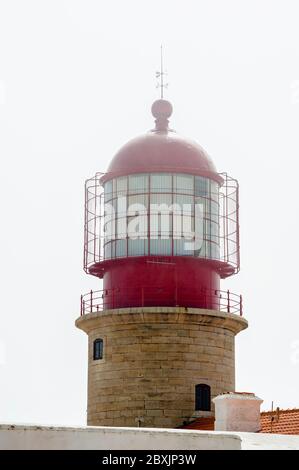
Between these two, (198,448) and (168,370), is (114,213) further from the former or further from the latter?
(198,448)

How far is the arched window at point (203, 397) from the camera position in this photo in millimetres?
26078

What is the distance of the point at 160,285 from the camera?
87.2 feet

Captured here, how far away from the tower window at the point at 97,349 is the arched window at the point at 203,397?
101 inches

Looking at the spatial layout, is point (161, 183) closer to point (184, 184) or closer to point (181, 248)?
point (184, 184)

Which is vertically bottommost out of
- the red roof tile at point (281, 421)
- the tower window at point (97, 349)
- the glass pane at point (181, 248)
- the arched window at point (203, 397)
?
the red roof tile at point (281, 421)

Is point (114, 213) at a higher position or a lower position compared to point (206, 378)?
higher

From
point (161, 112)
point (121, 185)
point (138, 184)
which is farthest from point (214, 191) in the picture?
point (161, 112)

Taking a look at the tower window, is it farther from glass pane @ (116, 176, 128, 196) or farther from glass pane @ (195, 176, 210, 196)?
glass pane @ (195, 176, 210, 196)

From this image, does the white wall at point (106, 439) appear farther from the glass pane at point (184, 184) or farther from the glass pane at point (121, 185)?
the glass pane at point (121, 185)

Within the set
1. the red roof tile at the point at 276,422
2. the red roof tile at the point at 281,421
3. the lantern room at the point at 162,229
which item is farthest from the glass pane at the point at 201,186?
the red roof tile at the point at 281,421

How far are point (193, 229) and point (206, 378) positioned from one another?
3.68 metres

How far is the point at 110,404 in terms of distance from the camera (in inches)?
1029

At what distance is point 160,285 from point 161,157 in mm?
3208
